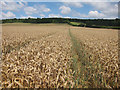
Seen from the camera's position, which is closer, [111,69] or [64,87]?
[64,87]

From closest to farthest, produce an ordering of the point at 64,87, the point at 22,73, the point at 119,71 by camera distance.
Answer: the point at 64,87, the point at 22,73, the point at 119,71

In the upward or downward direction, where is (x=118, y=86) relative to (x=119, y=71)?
downward

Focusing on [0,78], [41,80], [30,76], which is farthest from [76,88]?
[0,78]

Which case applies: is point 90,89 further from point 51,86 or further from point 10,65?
point 10,65

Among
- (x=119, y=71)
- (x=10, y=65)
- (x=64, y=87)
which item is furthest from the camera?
(x=119, y=71)

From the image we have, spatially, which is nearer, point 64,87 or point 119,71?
point 64,87

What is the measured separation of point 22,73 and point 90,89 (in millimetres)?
2144

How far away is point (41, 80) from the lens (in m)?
2.64

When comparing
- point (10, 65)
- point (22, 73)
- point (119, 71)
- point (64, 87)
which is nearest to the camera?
point (64, 87)

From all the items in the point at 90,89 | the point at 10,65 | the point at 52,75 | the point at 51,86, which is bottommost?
the point at 90,89

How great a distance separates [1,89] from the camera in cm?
251

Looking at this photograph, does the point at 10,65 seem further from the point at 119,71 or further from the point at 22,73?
the point at 119,71

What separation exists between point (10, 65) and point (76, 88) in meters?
2.09

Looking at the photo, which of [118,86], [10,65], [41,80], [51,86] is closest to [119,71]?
[118,86]
